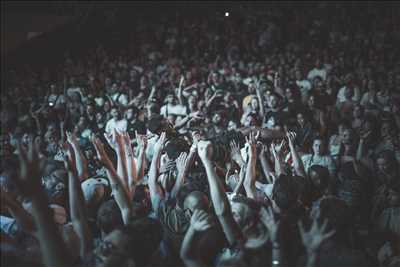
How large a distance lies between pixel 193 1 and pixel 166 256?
14.6 meters

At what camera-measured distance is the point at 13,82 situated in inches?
495

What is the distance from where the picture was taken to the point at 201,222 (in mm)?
2936

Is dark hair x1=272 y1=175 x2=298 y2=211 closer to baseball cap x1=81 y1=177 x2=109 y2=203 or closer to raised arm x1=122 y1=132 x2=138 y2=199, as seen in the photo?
raised arm x1=122 y1=132 x2=138 y2=199

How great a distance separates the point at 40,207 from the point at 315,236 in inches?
57.2

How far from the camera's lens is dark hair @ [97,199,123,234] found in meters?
3.28

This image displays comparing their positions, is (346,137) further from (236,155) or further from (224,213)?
(224,213)

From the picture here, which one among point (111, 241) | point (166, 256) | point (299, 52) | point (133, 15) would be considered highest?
point (133, 15)

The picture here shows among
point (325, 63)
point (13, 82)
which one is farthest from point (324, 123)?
point (13, 82)

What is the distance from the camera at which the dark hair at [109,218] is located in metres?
3.28

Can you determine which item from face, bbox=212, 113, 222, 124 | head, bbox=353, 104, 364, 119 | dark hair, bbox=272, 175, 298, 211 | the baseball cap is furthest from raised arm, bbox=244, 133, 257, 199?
head, bbox=353, 104, 364, 119

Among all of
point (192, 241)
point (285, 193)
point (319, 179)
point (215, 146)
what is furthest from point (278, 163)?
point (192, 241)

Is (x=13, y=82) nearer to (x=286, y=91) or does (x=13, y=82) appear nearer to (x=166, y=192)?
(x=286, y=91)

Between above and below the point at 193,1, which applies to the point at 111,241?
below

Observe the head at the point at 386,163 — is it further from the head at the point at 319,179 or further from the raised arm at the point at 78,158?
the raised arm at the point at 78,158
